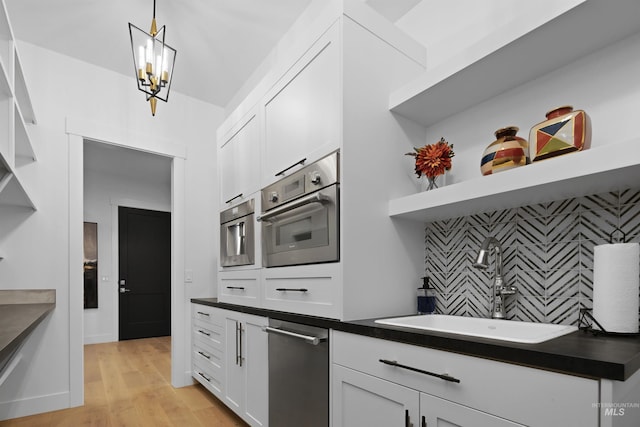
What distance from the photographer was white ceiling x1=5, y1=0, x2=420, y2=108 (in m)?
2.55

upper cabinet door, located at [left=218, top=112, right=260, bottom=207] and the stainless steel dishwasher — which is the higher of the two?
upper cabinet door, located at [left=218, top=112, right=260, bottom=207]

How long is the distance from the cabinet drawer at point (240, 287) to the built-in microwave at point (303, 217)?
0.75 feet

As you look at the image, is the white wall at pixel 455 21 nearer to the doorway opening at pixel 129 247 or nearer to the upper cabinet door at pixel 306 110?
the upper cabinet door at pixel 306 110

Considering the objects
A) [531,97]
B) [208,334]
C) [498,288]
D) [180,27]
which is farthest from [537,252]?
[180,27]

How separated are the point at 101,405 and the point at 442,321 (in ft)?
9.14

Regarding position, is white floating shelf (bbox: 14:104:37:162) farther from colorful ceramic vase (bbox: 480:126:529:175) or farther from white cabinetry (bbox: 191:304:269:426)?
colorful ceramic vase (bbox: 480:126:529:175)

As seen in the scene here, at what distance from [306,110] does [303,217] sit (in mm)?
565

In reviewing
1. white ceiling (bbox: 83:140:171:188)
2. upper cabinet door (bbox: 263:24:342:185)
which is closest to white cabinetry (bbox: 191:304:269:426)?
upper cabinet door (bbox: 263:24:342:185)

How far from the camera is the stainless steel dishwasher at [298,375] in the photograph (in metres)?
1.58

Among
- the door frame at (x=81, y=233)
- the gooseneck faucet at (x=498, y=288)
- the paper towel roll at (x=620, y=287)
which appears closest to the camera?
the paper towel roll at (x=620, y=287)

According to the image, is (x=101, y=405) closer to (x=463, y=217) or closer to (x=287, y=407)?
(x=287, y=407)

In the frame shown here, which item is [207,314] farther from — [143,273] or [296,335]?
[143,273]

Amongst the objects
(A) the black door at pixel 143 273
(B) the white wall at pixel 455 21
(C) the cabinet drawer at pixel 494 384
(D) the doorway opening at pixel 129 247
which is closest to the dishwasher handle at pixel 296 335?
(C) the cabinet drawer at pixel 494 384

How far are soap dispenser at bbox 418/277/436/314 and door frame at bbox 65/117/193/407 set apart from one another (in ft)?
8.23
